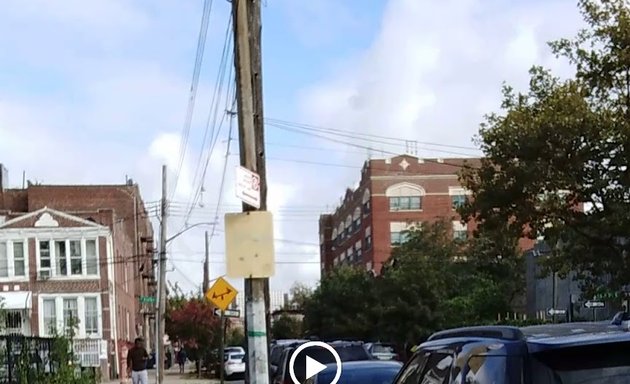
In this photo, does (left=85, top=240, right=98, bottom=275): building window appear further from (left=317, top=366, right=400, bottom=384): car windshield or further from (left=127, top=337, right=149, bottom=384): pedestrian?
(left=317, top=366, right=400, bottom=384): car windshield

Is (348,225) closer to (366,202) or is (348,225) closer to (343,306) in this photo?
(366,202)

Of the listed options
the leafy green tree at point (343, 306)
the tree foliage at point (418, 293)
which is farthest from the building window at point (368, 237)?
the leafy green tree at point (343, 306)

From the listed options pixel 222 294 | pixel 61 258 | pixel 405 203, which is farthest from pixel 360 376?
pixel 405 203

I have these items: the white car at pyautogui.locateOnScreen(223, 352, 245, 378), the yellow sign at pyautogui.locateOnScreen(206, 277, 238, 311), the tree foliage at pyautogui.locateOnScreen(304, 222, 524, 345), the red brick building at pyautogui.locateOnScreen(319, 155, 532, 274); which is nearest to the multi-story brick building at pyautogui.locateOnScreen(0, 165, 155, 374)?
the white car at pyautogui.locateOnScreen(223, 352, 245, 378)

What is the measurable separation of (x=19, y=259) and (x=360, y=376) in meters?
46.6

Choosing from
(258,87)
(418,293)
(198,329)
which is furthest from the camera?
(198,329)

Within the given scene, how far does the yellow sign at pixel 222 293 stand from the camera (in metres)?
25.2

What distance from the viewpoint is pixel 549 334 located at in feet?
18.2

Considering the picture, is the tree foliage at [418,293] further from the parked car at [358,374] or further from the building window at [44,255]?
the parked car at [358,374]

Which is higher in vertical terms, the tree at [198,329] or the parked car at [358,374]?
the parked car at [358,374]

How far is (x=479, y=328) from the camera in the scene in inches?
237

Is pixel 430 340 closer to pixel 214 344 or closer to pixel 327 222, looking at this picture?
pixel 214 344

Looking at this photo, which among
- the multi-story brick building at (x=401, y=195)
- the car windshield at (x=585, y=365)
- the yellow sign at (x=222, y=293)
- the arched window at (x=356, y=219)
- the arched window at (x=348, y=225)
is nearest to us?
the car windshield at (x=585, y=365)

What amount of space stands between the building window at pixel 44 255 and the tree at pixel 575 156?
3639 cm
